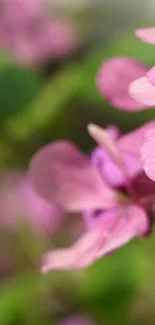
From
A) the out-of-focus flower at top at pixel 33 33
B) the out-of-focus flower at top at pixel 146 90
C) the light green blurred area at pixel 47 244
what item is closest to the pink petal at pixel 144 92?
the out-of-focus flower at top at pixel 146 90

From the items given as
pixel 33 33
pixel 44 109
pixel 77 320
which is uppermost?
pixel 33 33

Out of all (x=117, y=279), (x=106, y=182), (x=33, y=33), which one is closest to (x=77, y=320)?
(x=117, y=279)

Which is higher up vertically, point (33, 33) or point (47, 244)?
point (33, 33)

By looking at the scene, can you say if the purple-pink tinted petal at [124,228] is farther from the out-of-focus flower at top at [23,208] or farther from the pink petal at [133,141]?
the out-of-focus flower at top at [23,208]

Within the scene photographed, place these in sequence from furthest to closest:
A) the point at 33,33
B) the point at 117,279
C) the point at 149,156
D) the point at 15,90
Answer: the point at 33,33, the point at 15,90, the point at 117,279, the point at 149,156

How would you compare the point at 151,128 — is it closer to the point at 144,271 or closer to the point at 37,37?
the point at 144,271

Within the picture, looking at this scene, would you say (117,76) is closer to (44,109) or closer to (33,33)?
(44,109)

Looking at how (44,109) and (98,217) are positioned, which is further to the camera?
(44,109)

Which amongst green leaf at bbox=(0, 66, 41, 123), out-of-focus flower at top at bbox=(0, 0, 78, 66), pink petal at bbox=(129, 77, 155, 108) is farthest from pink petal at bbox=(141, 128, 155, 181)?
out-of-focus flower at top at bbox=(0, 0, 78, 66)
